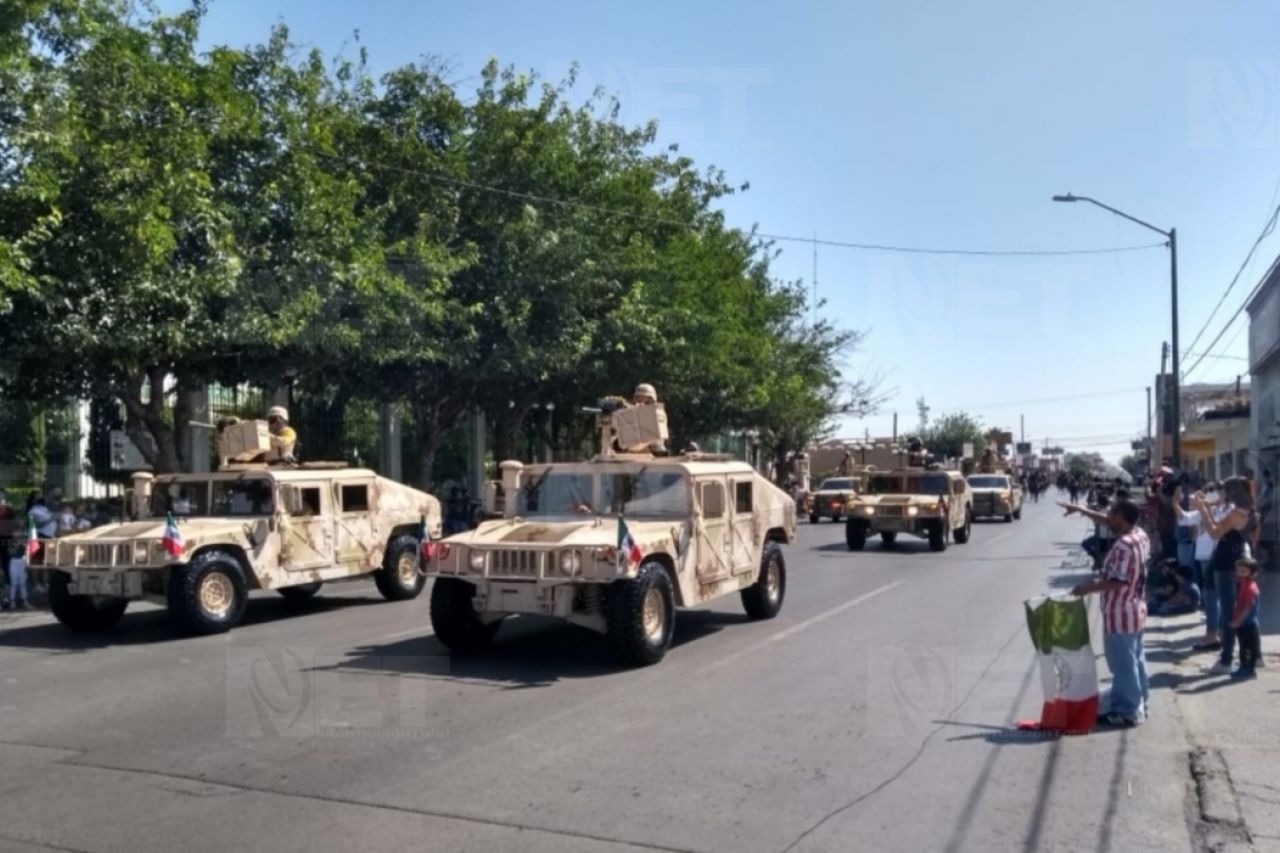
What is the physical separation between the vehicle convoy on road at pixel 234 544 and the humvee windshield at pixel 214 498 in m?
0.01

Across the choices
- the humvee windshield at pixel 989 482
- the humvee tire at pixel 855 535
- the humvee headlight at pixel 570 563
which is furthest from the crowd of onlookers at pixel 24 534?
the humvee windshield at pixel 989 482

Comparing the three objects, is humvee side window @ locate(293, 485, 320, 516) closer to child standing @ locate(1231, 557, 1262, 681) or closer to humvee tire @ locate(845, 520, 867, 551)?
child standing @ locate(1231, 557, 1262, 681)

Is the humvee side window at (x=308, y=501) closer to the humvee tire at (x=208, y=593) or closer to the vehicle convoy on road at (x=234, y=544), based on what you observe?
the vehicle convoy on road at (x=234, y=544)

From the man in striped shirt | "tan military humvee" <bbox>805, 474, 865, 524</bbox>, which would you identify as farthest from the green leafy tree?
the man in striped shirt

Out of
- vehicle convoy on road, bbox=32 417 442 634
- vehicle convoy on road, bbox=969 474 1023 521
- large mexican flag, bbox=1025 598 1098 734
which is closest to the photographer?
large mexican flag, bbox=1025 598 1098 734

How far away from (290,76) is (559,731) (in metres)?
14.5

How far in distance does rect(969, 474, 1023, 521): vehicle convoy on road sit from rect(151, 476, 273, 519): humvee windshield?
27.2 m

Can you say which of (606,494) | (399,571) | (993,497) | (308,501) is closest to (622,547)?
(606,494)

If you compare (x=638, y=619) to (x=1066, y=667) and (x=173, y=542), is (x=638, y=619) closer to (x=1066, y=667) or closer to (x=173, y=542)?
(x=1066, y=667)

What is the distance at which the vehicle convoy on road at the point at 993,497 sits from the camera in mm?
37750

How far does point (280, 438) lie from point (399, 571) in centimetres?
227

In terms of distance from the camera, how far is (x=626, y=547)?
1041cm

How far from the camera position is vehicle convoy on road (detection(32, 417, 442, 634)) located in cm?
1293

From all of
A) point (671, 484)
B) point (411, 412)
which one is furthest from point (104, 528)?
point (411, 412)
